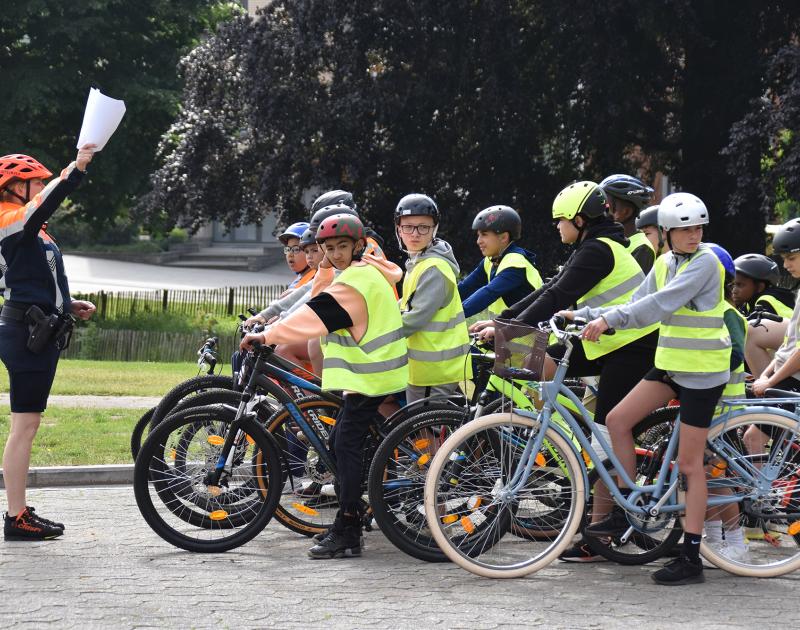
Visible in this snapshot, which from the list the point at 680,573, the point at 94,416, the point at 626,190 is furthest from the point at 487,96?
the point at 680,573

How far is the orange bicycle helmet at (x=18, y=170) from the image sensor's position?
7.14 metres

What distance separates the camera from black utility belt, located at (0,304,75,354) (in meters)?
7.02

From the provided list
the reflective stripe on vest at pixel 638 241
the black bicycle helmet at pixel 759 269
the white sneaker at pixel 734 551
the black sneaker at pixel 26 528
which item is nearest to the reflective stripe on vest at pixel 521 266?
the reflective stripe on vest at pixel 638 241

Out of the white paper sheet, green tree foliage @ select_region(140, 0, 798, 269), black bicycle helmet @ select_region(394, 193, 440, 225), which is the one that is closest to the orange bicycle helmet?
the white paper sheet

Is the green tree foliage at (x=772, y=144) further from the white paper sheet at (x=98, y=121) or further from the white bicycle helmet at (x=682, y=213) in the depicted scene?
the white paper sheet at (x=98, y=121)

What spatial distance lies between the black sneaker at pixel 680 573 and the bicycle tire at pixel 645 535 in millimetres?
258

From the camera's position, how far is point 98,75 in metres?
33.0

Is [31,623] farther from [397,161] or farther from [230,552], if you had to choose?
[397,161]

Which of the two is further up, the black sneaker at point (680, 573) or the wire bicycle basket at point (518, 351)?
the wire bicycle basket at point (518, 351)

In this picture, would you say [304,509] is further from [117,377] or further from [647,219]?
[117,377]

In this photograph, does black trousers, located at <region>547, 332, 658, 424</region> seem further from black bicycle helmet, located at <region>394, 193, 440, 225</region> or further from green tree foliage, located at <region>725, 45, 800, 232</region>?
green tree foliage, located at <region>725, 45, 800, 232</region>

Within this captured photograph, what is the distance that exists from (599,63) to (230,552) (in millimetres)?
15213

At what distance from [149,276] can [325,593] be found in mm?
39075

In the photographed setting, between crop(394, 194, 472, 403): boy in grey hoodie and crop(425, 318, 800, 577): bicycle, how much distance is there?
3.27ft
